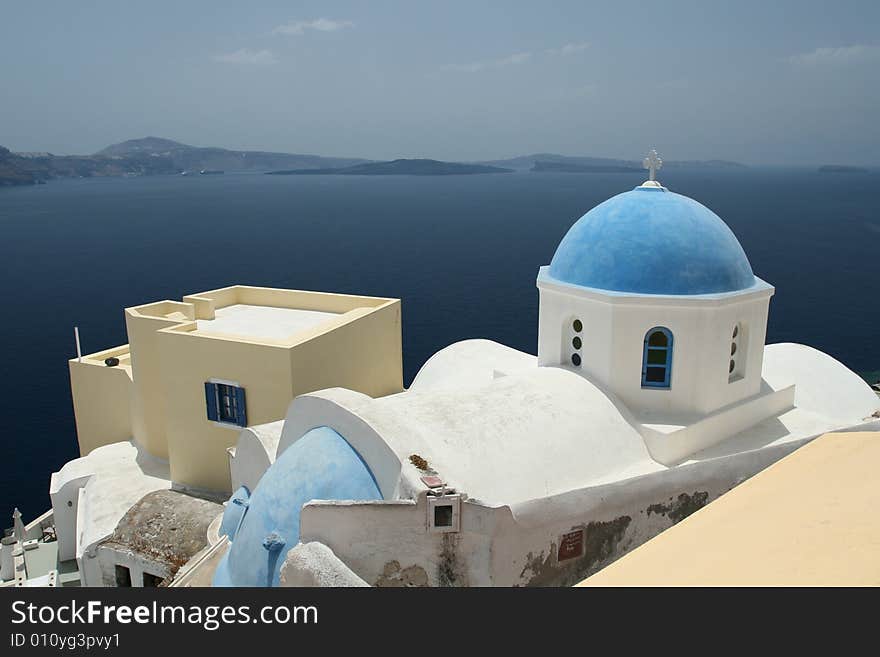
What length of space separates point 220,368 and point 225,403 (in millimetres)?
949

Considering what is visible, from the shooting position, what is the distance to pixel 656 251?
13.0 meters

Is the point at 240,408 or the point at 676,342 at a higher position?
the point at 676,342

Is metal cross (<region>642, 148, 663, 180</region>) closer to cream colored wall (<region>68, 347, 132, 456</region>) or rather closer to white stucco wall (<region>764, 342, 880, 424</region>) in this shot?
white stucco wall (<region>764, 342, 880, 424</region>)

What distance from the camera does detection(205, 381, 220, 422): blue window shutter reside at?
1750 cm

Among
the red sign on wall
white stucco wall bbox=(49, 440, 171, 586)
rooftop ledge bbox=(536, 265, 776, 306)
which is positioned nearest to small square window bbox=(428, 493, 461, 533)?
the red sign on wall

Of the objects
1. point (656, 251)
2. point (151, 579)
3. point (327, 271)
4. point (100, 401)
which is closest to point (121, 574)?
point (151, 579)

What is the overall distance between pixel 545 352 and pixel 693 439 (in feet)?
11.2

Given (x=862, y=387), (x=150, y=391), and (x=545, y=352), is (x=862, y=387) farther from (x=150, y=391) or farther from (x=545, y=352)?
(x=150, y=391)

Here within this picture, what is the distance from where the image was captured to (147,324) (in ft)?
63.0

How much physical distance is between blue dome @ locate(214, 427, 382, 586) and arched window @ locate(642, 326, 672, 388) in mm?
6162

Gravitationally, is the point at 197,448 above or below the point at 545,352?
below

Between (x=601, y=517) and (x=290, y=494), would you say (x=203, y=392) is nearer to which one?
(x=290, y=494)

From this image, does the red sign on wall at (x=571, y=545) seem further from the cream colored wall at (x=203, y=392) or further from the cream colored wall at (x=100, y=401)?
the cream colored wall at (x=100, y=401)
